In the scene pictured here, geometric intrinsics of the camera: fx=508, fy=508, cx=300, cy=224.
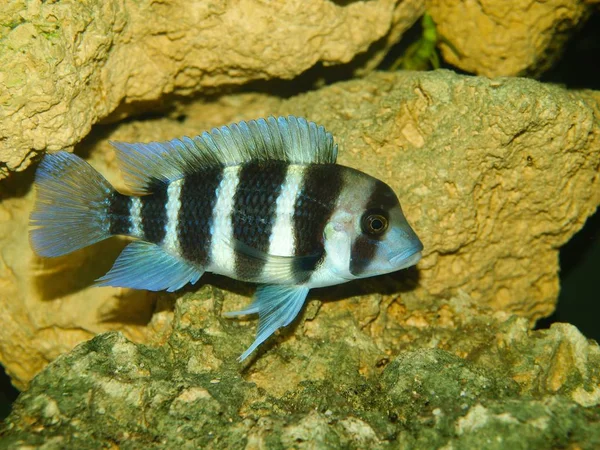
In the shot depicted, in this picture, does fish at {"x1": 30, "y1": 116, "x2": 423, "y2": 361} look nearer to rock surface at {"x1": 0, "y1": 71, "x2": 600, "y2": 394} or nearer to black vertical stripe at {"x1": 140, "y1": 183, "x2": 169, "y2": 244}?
black vertical stripe at {"x1": 140, "y1": 183, "x2": 169, "y2": 244}

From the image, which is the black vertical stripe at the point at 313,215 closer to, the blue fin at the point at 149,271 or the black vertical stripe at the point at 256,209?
the black vertical stripe at the point at 256,209

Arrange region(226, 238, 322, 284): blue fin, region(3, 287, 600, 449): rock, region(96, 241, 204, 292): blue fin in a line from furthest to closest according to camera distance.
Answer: region(96, 241, 204, 292): blue fin < region(226, 238, 322, 284): blue fin < region(3, 287, 600, 449): rock

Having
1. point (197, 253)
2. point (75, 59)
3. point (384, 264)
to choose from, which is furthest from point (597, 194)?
point (75, 59)

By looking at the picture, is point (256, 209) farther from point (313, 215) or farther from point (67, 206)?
point (67, 206)

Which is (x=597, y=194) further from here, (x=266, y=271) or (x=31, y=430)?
(x=31, y=430)

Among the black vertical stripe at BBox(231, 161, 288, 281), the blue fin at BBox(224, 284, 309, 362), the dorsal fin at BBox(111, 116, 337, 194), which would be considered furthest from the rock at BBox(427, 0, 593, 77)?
the blue fin at BBox(224, 284, 309, 362)

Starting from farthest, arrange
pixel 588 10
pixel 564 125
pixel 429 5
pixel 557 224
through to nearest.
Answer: pixel 429 5 → pixel 588 10 → pixel 557 224 → pixel 564 125

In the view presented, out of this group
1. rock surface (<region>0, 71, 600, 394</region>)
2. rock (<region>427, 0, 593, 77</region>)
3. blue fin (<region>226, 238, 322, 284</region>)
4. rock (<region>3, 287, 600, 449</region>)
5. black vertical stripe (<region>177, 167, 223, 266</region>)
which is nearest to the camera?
rock (<region>3, 287, 600, 449</region>)

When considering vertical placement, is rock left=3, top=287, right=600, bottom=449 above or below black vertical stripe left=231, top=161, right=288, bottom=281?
below
